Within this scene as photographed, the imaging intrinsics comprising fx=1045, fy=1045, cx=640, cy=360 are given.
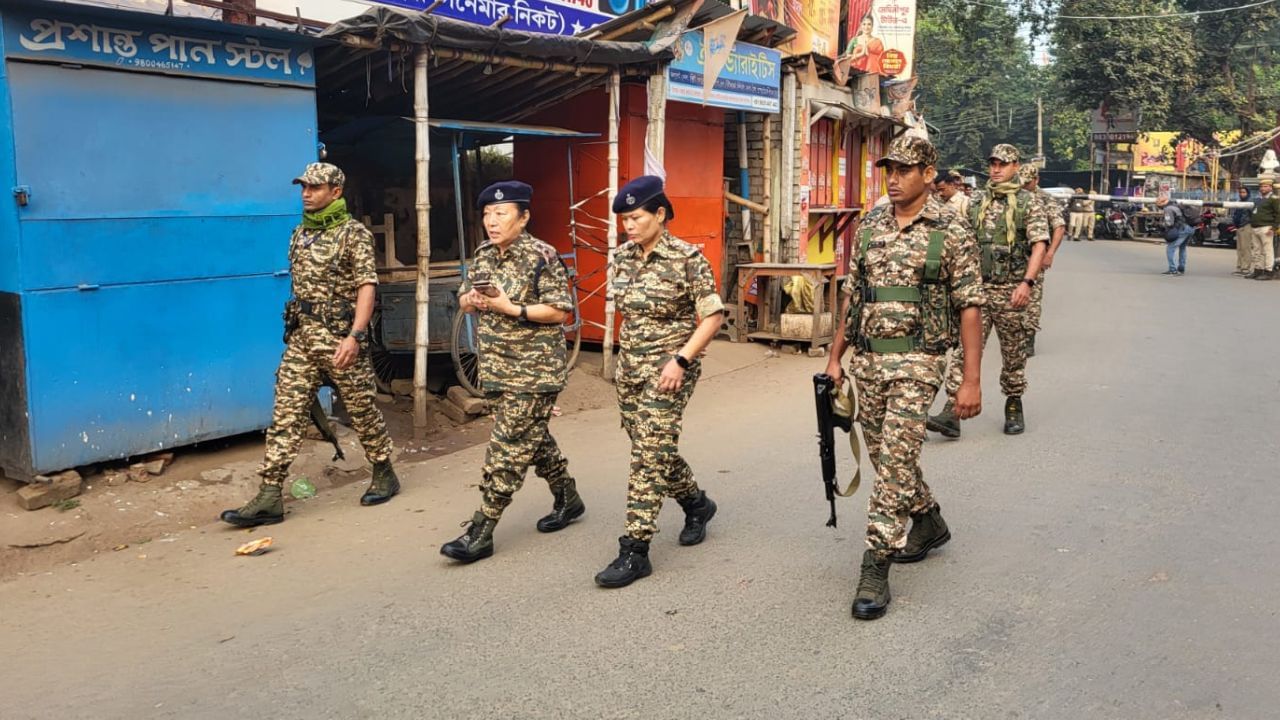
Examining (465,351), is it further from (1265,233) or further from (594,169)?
(1265,233)

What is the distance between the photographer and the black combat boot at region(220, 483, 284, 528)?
17.7 ft

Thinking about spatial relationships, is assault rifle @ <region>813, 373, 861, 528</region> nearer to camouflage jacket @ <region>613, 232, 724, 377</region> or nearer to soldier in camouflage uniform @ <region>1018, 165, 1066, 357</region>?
camouflage jacket @ <region>613, 232, 724, 377</region>

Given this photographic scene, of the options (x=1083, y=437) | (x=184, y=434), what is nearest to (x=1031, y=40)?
(x=1083, y=437)

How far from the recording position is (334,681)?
358 cm

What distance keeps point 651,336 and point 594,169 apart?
19.9 feet

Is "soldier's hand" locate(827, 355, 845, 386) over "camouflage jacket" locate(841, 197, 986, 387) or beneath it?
beneath

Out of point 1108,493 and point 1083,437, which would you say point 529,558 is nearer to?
point 1108,493

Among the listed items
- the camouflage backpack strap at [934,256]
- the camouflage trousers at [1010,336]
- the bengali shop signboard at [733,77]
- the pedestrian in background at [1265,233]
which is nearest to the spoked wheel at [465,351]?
the bengali shop signboard at [733,77]

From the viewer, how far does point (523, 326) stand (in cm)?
473

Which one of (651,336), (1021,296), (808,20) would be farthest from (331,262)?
(808,20)

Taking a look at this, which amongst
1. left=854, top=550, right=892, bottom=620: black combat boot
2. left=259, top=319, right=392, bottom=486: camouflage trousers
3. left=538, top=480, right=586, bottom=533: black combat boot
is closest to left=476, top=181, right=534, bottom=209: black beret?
left=259, top=319, right=392, bottom=486: camouflage trousers

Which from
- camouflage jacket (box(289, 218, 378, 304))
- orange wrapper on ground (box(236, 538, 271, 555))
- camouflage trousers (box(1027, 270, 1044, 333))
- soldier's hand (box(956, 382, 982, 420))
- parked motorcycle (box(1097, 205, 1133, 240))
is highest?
parked motorcycle (box(1097, 205, 1133, 240))

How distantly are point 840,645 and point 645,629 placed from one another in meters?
0.72

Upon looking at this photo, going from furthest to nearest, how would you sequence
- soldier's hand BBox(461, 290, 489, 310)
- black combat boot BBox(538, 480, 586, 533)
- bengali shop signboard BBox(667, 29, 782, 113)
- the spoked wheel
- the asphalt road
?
1. bengali shop signboard BBox(667, 29, 782, 113)
2. the spoked wheel
3. black combat boot BBox(538, 480, 586, 533)
4. soldier's hand BBox(461, 290, 489, 310)
5. the asphalt road
